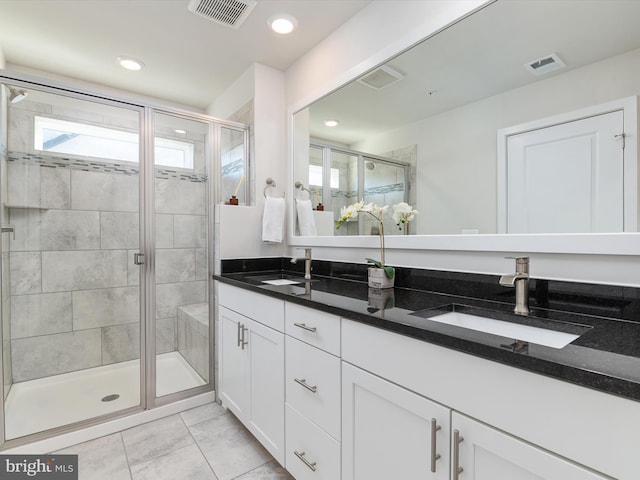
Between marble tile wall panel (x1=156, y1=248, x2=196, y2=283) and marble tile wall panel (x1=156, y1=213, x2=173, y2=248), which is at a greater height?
marble tile wall panel (x1=156, y1=213, x2=173, y2=248)

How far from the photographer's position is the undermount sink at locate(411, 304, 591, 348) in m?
0.95

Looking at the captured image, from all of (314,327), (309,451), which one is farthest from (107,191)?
(309,451)

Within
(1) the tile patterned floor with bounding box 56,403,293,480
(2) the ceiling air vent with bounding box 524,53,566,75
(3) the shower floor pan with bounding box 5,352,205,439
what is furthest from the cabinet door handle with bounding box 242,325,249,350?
(2) the ceiling air vent with bounding box 524,53,566,75

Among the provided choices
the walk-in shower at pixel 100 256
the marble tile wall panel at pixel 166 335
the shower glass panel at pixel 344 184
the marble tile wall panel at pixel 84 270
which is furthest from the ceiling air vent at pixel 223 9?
the marble tile wall panel at pixel 166 335

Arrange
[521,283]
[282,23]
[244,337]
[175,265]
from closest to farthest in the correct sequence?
[521,283], [244,337], [282,23], [175,265]

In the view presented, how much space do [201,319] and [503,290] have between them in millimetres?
1928

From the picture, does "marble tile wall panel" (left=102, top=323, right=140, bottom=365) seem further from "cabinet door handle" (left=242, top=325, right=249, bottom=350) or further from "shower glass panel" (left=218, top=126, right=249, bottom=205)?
"shower glass panel" (left=218, top=126, right=249, bottom=205)

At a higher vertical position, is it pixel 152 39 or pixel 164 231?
pixel 152 39

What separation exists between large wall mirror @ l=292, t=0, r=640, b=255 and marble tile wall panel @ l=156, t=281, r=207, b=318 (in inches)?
48.0

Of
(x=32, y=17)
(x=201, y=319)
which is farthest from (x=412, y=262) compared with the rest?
(x=32, y=17)

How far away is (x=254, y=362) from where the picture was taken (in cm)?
172

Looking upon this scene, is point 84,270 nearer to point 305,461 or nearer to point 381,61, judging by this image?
point 305,461

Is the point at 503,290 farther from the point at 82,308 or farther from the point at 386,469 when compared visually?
the point at 82,308

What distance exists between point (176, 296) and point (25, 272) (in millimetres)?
820
